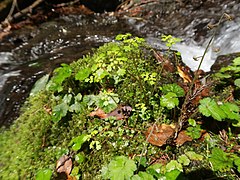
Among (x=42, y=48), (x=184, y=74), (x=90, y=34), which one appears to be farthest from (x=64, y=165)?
(x=90, y=34)

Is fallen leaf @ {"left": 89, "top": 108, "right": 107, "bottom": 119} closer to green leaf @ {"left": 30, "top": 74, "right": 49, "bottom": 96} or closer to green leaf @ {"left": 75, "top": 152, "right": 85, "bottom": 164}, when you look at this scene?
green leaf @ {"left": 75, "top": 152, "right": 85, "bottom": 164}

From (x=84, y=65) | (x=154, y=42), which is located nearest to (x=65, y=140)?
(x=84, y=65)

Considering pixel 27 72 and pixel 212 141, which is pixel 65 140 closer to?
pixel 212 141

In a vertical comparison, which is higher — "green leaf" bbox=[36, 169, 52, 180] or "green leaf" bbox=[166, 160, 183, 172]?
"green leaf" bbox=[166, 160, 183, 172]

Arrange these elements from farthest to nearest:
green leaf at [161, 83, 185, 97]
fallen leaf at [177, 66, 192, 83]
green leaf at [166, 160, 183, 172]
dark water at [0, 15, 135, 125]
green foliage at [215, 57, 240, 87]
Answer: dark water at [0, 15, 135, 125], fallen leaf at [177, 66, 192, 83], green foliage at [215, 57, 240, 87], green leaf at [161, 83, 185, 97], green leaf at [166, 160, 183, 172]

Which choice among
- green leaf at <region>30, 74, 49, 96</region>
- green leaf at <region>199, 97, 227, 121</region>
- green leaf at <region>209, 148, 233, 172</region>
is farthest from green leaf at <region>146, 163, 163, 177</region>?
green leaf at <region>30, 74, 49, 96</region>

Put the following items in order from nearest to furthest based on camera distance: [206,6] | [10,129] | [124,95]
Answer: [124,95], [10,129], [206,6]

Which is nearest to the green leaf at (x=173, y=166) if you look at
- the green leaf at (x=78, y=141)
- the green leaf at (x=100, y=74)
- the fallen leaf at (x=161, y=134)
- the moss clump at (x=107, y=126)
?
the moss clump at (x=107, y=126)

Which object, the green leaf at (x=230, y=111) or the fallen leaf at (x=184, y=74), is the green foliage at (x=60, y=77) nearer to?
the fallen leaf at (x=184, y=74)
